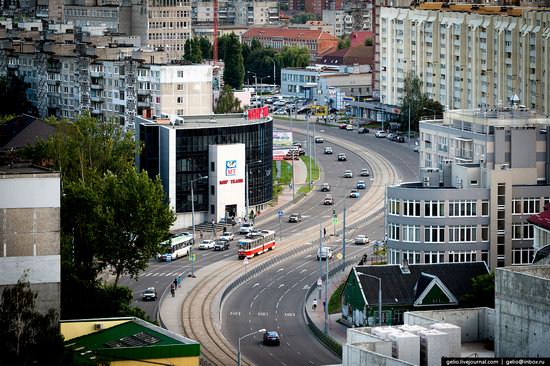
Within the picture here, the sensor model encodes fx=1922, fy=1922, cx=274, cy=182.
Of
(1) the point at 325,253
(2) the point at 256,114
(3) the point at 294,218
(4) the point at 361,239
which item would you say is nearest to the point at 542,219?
(1) the point at 325,253

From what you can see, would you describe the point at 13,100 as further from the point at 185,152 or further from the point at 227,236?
the point at 227,236

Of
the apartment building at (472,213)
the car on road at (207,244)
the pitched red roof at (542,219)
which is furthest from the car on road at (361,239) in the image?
the pitched red roof at (542,219)

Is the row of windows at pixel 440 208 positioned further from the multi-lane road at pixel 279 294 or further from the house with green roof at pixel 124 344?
the house with green roof at pixel 124 344

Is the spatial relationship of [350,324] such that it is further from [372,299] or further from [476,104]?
[476,104]

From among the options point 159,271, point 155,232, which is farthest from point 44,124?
point 155,232

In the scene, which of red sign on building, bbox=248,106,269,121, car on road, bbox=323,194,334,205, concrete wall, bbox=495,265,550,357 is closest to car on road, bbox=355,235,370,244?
car on road, bbox=323,194,334,205

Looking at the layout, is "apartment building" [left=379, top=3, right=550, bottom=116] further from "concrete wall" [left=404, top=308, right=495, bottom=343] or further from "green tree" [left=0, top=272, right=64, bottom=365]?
"green tree" [left=0, top=272, right=64, bottom=365]
